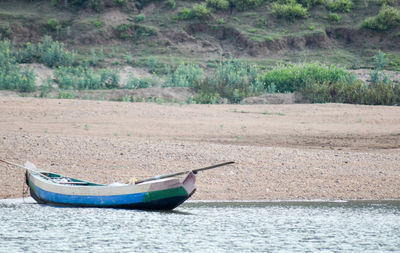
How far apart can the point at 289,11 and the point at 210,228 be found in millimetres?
28951

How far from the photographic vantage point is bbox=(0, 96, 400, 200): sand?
14430mm

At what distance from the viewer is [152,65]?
33.3 m

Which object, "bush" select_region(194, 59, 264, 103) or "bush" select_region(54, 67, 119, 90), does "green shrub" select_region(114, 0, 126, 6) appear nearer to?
"bush" select_region(54, 67, 119, 90)

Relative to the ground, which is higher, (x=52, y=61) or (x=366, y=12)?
(x=366, y=12)

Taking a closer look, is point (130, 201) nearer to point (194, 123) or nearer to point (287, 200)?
point (287, 200)

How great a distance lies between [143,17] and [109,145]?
2267 centimetres

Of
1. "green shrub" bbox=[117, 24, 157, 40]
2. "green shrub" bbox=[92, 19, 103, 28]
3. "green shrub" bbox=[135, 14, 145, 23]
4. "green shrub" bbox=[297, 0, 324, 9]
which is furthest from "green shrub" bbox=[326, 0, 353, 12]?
"green shrub" bbox=[92, 19, 103, 28]

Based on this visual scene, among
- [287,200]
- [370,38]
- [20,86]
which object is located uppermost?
[370,38]

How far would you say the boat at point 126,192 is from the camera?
11672 millimetres

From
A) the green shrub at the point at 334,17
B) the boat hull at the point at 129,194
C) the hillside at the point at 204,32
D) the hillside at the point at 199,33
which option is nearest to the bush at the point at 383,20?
the hillside at the point at 199,33

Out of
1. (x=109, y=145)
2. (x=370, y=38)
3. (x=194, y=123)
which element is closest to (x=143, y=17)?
(x=370, y=38)

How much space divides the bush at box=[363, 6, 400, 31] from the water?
25.6m

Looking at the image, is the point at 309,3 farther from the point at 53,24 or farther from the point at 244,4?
the point at 53,24

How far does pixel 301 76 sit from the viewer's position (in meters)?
28.0
